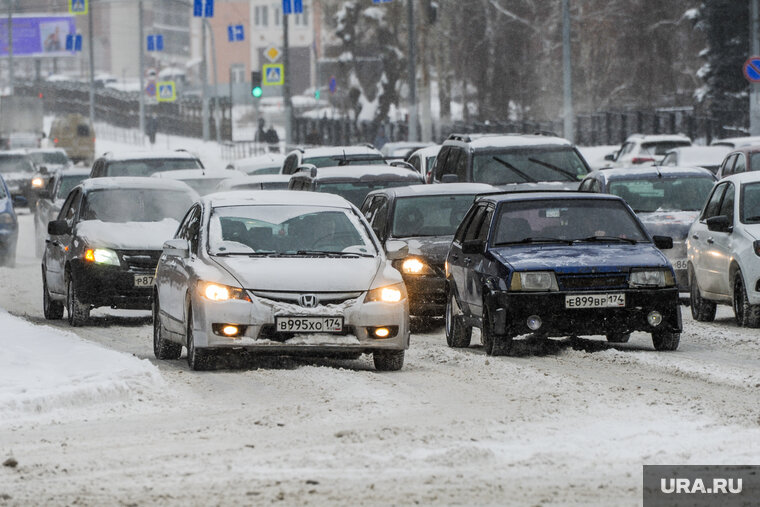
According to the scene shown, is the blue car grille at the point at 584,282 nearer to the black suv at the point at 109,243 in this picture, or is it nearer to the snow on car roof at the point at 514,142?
the black suv at the point at 109,243

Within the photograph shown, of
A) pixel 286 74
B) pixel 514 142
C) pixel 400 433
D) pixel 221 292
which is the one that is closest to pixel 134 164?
pixel 514 142

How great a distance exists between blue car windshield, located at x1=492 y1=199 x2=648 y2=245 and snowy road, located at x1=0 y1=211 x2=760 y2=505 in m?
1.23

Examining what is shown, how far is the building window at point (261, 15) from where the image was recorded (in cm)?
A: 14812

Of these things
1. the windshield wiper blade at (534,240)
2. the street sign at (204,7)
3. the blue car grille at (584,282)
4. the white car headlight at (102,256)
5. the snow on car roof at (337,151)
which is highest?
the street sign at (204,7)

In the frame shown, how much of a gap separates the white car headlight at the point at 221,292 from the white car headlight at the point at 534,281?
2250mm

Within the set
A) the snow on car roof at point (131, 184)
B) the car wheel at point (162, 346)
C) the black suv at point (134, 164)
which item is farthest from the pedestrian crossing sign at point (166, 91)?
the car wheel at point (162, 346)

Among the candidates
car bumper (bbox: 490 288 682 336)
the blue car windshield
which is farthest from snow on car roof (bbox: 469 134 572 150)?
car bumper (bbox: 490 288 682 336)

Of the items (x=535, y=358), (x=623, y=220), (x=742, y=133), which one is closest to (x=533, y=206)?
(x=623, y=220)

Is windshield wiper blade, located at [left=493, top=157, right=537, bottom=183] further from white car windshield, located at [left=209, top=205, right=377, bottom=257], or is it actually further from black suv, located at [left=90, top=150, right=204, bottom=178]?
white car windshield, located at [left=209, top=205, right=377, bottom=257]

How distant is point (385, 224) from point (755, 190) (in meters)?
3.71

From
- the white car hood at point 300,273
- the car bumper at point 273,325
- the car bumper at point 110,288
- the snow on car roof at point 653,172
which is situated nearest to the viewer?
the car bumper at point 273,325

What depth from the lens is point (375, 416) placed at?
986 cm

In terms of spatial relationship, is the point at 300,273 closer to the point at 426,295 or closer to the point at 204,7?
the point at 426,295

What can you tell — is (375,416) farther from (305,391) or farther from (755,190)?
(755,190)
